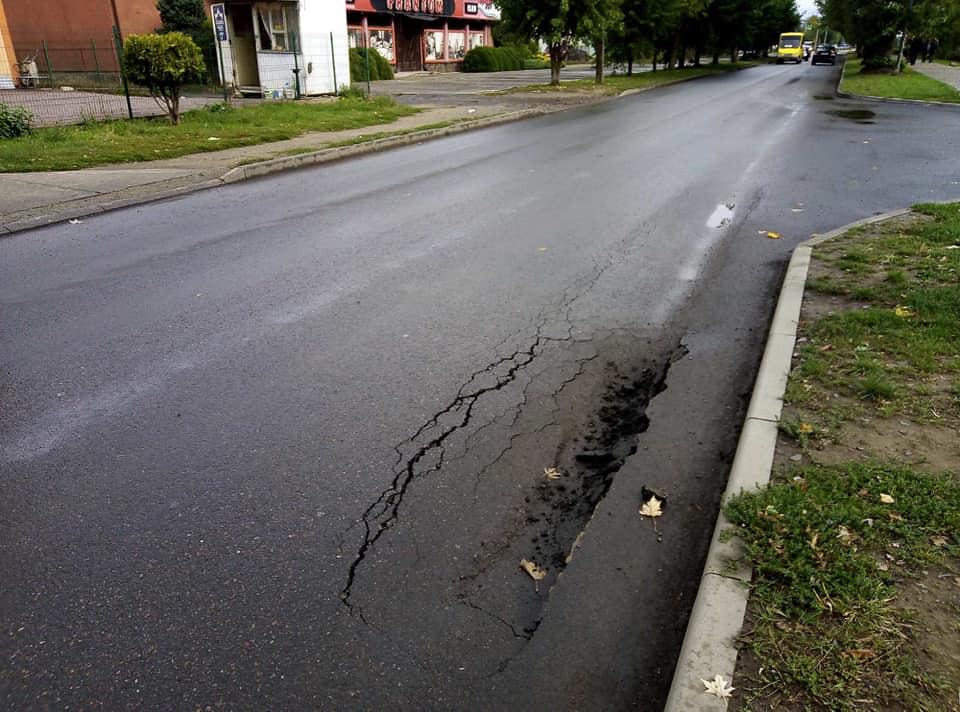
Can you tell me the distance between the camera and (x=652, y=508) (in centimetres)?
357

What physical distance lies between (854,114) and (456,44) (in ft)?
117

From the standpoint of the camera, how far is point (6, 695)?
2547 mm

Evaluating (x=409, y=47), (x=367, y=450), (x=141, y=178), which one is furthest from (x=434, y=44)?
(x=367, y=450)

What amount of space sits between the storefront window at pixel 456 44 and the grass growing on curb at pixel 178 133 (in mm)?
32492

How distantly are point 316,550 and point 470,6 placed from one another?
177ft

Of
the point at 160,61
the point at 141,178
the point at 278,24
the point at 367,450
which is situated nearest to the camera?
the point at 367,450

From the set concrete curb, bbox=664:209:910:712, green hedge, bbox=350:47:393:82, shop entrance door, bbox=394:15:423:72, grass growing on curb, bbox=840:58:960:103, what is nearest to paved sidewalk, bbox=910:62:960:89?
grass growing on curb, bbox=840:58:960:103

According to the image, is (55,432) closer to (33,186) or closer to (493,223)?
(493,223)

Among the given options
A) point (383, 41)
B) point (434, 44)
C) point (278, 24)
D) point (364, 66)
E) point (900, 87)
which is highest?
point (278, 24)

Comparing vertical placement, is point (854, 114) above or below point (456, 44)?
below

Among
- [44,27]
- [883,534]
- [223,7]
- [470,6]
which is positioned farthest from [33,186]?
[470,6]

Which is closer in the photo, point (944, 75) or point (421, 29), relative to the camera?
point (944, 75)

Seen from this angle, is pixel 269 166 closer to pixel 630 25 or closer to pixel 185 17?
pixel 185 17

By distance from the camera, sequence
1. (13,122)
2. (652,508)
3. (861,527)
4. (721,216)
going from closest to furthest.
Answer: (861,527), (652,508), (721,216), (13,122)
